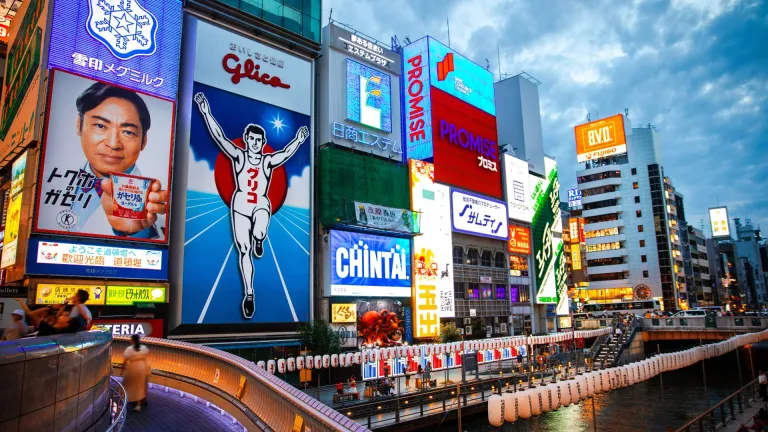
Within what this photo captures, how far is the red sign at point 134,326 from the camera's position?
95.5 ft

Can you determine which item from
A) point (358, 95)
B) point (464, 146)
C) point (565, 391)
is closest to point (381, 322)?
point (358, 95)

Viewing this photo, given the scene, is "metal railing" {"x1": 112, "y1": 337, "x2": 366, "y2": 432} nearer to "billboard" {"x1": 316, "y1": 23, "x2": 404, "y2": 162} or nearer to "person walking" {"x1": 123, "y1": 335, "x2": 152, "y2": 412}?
"person walking" {"x1": 123, "y1": 335, "x2": 152, "y2": 412}

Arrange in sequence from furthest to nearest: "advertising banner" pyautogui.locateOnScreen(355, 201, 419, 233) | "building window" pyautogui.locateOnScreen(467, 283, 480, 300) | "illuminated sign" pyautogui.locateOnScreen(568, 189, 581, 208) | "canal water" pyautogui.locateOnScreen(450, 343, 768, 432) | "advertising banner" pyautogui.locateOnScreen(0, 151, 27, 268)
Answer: "illuminated sign" pyautogui.locateOnScreen(568, 189, 581, 208)
"building window" pyautogui.locateOnScreen(467, 283, 480, 300)
"advertising banner" pyautogui.locateOnScreen(355, 201, 419, 233)
"canal water" pyautogui.locateOnScreen(450, 343, 768, 432)
"advertising banner" pyautogui.locateOnScreen(0, 151, 27, 268)

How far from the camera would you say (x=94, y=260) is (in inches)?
1160

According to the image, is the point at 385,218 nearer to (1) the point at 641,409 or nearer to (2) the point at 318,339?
(2) the point at 318,339

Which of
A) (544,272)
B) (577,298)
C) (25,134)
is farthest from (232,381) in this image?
(577,298)

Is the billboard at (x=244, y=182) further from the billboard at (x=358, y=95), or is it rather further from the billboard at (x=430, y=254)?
the billboard at (x=430, y=254)

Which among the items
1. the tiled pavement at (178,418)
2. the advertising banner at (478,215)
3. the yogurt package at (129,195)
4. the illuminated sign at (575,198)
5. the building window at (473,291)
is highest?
the illuminated sign at (575,198)

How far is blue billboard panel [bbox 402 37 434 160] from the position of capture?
5297cm

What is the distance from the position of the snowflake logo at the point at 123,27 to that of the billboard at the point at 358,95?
1440 centimetres

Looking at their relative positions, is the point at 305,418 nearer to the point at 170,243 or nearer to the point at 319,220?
the point at 170,243

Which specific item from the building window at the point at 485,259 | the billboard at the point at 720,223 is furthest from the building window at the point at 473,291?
the billboard at the point at 720,223

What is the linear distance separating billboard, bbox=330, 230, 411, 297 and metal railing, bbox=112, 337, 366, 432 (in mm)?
22787

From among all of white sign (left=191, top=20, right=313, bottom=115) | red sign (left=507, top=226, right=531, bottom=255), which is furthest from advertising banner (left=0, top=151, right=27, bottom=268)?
red sign (left=507, top=226, right=531, bottom=255)
